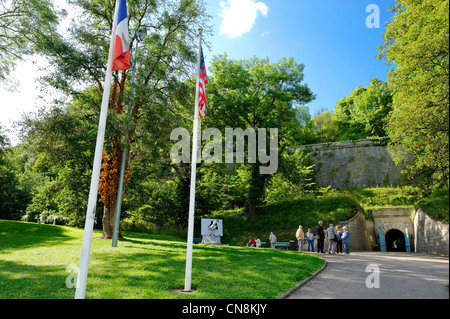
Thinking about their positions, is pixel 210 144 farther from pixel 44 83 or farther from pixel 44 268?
pixel 44 268

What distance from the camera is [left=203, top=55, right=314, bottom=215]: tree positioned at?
27.7 m

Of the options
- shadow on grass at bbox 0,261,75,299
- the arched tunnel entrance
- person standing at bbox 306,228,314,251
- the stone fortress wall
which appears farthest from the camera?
the stone fortress wall

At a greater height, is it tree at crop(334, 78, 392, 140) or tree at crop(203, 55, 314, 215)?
tree at crop(334, 78, 392, 140)

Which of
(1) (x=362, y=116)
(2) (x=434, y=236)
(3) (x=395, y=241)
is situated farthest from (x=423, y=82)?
(1) (x=362, y=116)

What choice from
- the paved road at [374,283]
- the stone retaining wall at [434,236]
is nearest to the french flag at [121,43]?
the paved road at [374,283]

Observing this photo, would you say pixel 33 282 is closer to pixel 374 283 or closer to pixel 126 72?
pixel 374 283

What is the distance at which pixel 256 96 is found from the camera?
94.4 feet

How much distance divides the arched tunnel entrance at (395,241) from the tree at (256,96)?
52.9 ft


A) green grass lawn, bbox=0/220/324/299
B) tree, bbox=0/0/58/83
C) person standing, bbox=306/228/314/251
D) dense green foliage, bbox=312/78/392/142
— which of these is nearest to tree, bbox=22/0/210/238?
tree, bbox=0/0/58/83

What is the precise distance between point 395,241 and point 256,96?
24.3 meters

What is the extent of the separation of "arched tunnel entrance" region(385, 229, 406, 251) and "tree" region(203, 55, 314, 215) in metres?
16.1

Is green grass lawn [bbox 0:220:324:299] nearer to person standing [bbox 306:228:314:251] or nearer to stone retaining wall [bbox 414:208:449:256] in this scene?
stone retaining wall [bbox 414:208:449:256]

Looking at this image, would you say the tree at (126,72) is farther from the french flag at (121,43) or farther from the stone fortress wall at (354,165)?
the stone fortress wall at (354,165)

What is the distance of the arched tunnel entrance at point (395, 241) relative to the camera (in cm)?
3244
